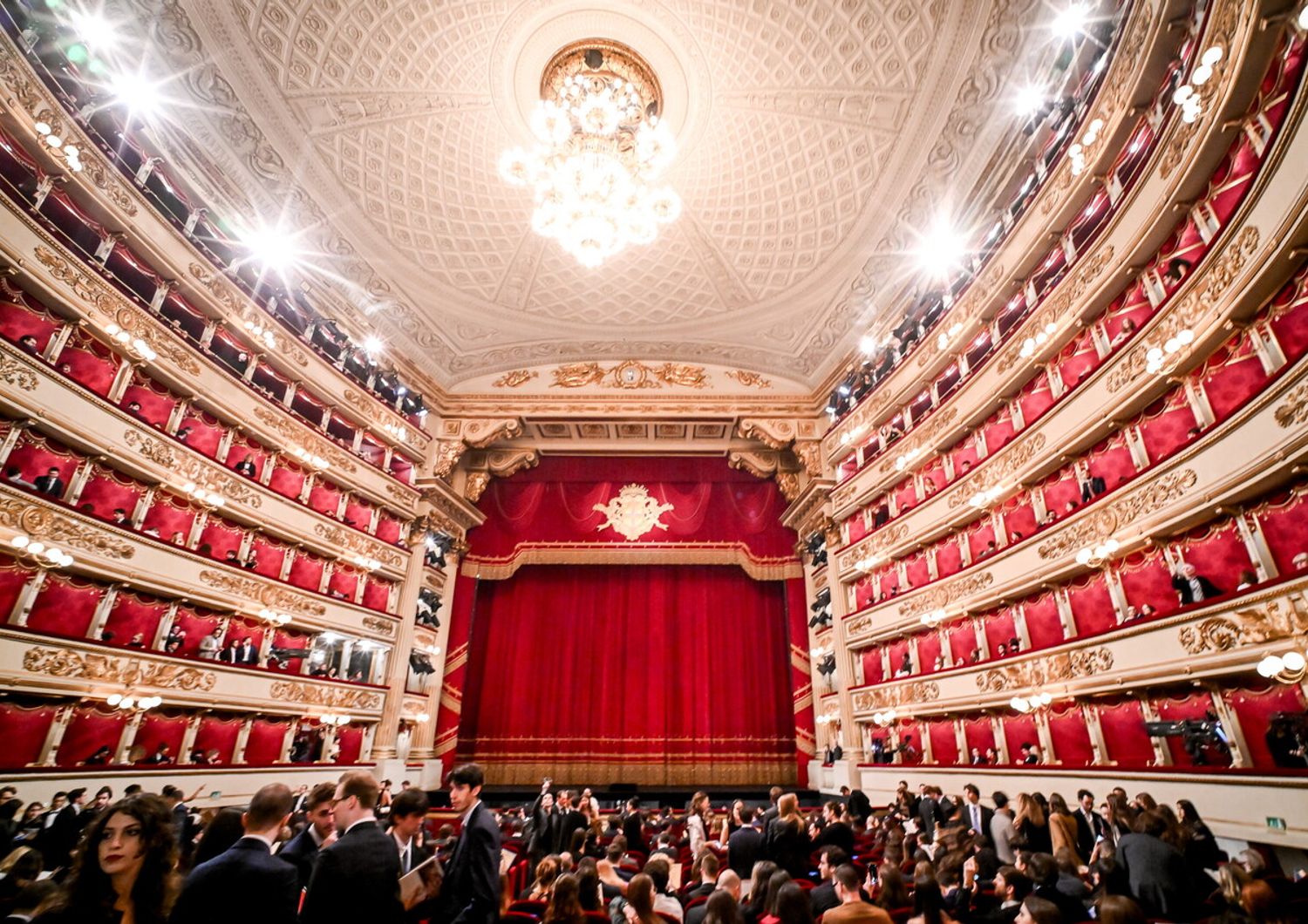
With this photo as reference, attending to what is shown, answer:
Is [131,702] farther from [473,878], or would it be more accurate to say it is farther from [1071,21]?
[1071,21]

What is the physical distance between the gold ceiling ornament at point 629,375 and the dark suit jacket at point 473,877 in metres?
14.0

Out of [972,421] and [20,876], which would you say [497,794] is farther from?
[972,421]

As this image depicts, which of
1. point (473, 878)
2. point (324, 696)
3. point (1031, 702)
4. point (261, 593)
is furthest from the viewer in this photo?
point (324, 696)

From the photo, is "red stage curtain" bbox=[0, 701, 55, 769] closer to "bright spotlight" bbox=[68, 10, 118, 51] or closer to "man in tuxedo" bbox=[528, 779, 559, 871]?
"man in tuxedo" bbox=[528, 779, 559, 871]

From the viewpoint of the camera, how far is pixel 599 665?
16.5 meters

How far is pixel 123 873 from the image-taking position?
84.8 inches

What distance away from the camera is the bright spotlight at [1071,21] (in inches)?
315

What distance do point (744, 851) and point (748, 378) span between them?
12340 mm

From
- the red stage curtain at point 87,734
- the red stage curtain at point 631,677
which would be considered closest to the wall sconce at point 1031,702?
the red stage curtain at point 631,677

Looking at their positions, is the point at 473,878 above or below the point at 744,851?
above

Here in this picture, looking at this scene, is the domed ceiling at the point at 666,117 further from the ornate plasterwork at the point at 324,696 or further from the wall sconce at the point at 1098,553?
the ornate plasterwork at the point at 324,696

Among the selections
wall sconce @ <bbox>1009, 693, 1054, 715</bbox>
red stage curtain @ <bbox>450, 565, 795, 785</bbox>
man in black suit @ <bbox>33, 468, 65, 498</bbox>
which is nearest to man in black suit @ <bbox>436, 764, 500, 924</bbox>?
wall sconce @ <bbox>1009, 693, 1054, 715</bbox>

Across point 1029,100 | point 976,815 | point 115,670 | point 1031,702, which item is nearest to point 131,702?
point 115,670

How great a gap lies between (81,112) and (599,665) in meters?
14.6
